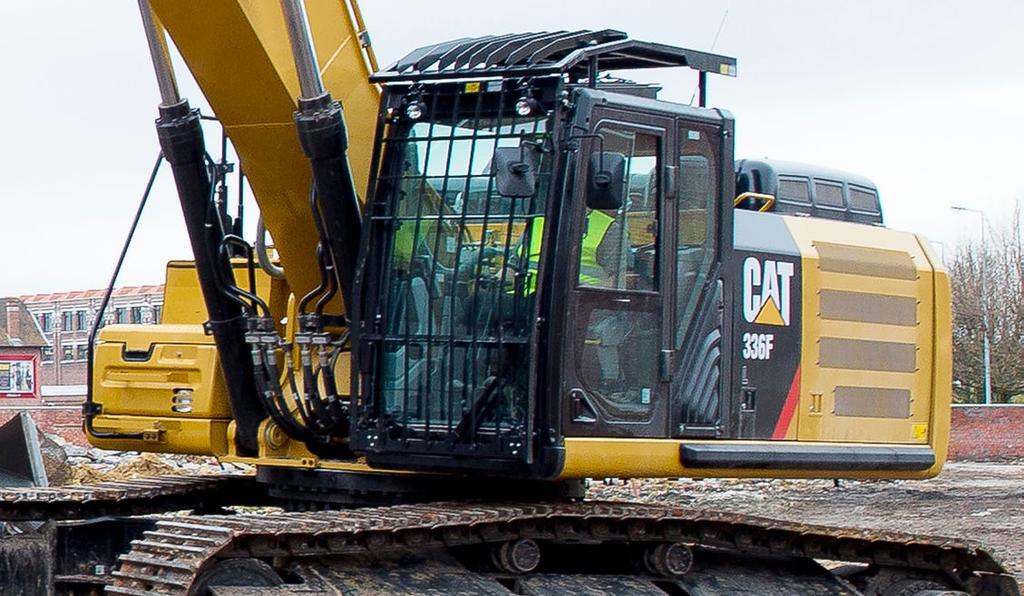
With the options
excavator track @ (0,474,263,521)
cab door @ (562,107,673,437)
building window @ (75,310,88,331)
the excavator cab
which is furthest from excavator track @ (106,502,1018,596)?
building window @ (75,310,88,331)

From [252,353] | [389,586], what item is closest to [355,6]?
[252,353]

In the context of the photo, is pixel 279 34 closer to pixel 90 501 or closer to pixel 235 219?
pixel 235 219

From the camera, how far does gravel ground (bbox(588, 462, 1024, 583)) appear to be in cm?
1930

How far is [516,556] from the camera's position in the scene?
25.6 ft

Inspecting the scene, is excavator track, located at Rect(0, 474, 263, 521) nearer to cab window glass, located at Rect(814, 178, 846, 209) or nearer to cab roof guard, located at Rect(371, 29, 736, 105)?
cab roof guard, located at Rect(371, 29, 736, 105)

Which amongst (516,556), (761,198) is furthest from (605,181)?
(761,198)

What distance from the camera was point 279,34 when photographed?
7.53 meters

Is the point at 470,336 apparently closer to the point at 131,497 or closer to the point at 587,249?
the point at 587,249

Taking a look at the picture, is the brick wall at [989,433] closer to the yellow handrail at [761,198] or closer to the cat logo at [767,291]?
the yellow handrail at [761,198]

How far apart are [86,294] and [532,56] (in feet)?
77.6

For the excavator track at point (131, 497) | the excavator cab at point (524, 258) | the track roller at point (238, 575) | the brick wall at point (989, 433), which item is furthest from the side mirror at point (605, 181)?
the brick wall at point (989, 433)

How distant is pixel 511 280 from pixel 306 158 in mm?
1151

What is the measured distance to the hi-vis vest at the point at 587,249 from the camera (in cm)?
750

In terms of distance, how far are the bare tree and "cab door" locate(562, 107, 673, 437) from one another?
41804 millimetres
